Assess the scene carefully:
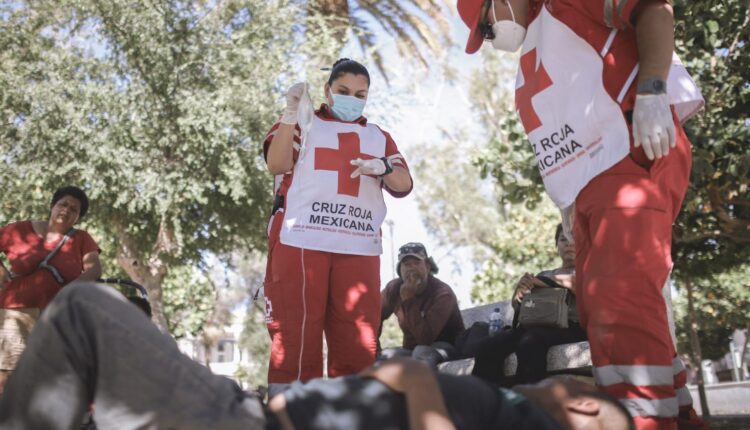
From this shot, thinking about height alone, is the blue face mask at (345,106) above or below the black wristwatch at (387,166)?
above

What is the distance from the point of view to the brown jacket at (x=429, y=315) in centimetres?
689

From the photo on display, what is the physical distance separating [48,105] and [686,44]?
840cm

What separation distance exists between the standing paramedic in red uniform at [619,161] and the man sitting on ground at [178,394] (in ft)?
0.99

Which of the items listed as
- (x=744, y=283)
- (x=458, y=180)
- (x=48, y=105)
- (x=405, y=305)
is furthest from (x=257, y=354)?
(x=405, y=305)

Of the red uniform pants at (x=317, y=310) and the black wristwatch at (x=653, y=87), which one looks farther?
the red uniform pants at (x=317, y=310)

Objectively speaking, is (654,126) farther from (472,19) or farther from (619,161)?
(472,19)

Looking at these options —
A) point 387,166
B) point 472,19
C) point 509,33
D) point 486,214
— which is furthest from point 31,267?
point 486,214

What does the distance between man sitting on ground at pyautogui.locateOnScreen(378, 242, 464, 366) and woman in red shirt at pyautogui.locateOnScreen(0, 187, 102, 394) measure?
2510mm

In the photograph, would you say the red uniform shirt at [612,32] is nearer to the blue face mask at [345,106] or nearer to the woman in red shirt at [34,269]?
the blue face mask at [345,106]

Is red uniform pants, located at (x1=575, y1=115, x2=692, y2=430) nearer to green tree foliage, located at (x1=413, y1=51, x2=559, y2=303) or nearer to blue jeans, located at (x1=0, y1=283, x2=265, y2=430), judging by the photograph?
blue jeans, located at (x1=0, y1=283, x2=265, y2=430)

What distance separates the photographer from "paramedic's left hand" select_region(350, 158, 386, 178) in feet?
13.4

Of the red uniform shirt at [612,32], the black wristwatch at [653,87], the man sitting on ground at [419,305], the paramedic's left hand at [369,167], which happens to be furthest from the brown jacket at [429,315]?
the black wristwatch at [653,87]

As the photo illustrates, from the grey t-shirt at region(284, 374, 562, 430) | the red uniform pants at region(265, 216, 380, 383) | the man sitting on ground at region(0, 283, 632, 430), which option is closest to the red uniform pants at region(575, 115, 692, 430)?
the man sitting on ground at region(0, 283, 632, 430)

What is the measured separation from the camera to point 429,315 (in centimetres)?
694
